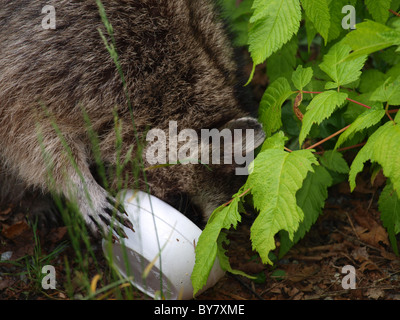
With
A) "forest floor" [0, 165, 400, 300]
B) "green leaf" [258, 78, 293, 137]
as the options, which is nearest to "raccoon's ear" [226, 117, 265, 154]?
"green leaf" [258, 78, 293, 137]

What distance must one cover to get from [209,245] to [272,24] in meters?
1.21

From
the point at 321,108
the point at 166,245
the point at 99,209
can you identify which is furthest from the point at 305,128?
the point at 99,209

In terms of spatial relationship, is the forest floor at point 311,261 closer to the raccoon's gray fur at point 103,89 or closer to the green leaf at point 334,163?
the raccoon's gray fur at point 103,89

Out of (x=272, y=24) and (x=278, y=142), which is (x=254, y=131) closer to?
(x=278, y=142)

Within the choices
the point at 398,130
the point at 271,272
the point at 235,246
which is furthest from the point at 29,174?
the point at 398,130

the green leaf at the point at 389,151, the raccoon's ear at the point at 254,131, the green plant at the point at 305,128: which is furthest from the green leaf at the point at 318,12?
the raccoon's ear at the point at 254,131

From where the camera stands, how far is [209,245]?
2.66 m

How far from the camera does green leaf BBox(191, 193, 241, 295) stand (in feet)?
8.63

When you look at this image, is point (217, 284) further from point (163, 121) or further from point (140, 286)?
point (163, 121)

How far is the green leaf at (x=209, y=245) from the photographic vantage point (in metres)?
2.63

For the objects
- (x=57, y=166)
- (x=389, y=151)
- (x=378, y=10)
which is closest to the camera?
(x=389, y=151)

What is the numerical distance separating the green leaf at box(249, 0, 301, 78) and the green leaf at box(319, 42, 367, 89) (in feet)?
1.07

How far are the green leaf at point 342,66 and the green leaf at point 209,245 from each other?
2.85ft

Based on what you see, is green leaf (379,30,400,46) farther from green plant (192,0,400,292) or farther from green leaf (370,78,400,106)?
green leaf (370,78,400,106)
